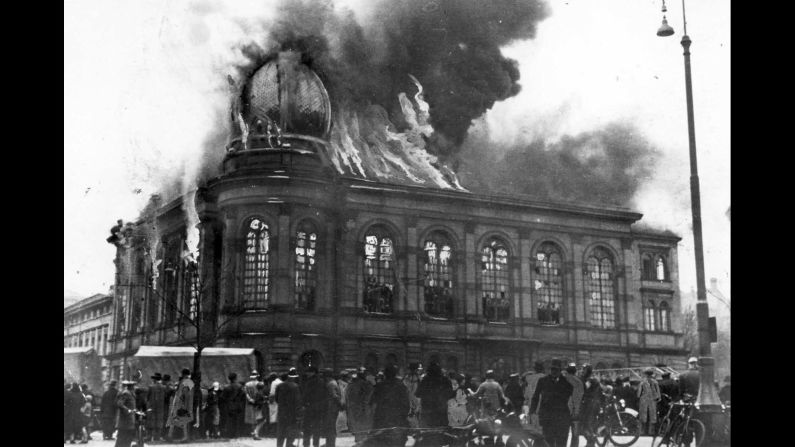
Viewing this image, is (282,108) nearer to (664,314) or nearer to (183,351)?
(183,351)

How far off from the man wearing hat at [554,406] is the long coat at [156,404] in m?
7.78

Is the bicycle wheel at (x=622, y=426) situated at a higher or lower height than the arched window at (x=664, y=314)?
lower

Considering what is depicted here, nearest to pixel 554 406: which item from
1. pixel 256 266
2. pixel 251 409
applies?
pixel 251 409

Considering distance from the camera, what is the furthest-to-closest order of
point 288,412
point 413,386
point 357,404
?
point 413,386 < point 357,404 < point 288,412

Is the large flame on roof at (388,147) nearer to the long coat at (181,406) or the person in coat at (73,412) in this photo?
the long coat at (181,406)

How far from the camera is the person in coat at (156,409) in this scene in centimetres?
1725

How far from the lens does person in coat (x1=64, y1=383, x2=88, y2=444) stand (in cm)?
1658

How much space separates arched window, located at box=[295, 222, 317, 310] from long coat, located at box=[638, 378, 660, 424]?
27.9 feet

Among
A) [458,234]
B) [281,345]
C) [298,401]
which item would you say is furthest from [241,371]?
[458,234]

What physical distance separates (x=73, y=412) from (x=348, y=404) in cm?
540

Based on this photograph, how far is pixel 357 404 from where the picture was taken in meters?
17.8

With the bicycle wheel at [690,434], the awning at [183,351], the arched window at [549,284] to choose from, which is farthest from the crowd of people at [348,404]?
the arched window at [549,284]

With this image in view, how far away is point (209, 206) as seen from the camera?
915 inches
